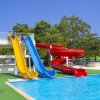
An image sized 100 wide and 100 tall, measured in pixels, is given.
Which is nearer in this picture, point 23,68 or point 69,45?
point 23,68

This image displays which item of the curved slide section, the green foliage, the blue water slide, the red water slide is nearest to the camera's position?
the blue water slide

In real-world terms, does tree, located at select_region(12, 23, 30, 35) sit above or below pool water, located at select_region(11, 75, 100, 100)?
above

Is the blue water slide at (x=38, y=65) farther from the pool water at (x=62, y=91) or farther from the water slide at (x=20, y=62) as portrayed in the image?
the pool water at (x=62, y=91)

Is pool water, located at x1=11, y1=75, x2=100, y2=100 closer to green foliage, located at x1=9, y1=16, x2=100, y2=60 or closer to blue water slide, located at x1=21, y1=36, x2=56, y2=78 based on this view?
blue water slide, located at x1=21, y1=36, x2=56, y2=78

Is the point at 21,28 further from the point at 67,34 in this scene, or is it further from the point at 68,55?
the point at 68,55

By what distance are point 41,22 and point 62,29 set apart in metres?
6.39

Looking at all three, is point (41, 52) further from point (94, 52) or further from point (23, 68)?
point (23, 68)

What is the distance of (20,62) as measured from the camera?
20.9 meters

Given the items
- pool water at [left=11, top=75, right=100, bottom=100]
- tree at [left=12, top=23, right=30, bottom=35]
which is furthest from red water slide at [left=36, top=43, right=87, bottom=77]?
tree at [left=12, top=23, right=30, bottom=35]

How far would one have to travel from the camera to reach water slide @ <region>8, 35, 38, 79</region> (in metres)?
19.6

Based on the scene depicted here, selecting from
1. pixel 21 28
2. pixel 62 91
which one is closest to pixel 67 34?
pixel 21 28

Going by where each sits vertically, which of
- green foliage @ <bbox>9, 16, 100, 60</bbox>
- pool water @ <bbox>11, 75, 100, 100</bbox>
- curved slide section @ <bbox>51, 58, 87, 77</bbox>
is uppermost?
green foliage @ <bbox>9, 16, 100, 60</bbox>

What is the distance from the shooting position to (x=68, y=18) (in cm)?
4638

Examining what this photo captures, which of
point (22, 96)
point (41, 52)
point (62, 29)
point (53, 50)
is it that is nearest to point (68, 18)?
point (62, 29)
